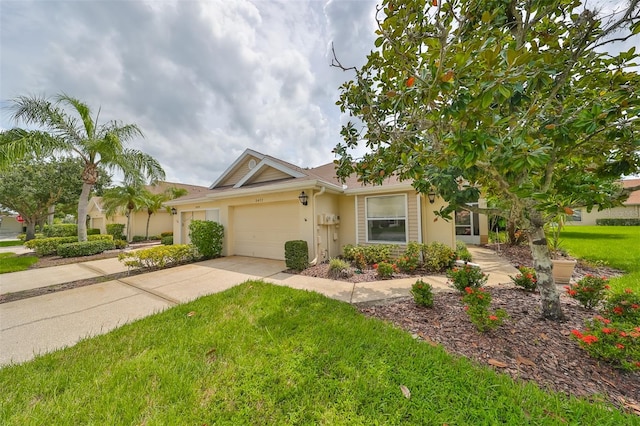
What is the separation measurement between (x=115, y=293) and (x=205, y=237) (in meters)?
4.04

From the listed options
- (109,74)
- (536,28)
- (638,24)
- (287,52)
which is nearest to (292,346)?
(638,24)

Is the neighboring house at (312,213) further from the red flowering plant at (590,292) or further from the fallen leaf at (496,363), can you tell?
the fallen leaf at (496,363)

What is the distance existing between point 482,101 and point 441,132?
1.16m

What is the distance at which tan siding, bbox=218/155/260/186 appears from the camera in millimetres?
11789

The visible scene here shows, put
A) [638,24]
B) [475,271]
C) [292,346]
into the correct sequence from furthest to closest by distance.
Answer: [475,271] → [292,346] → [638,24]

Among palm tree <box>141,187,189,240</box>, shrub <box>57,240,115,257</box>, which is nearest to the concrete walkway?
shrub <box>57,240,115,257</box>

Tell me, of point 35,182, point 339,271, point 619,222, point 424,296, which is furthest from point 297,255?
point 619,222

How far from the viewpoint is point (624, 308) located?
121 inches

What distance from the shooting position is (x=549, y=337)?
3064 mm

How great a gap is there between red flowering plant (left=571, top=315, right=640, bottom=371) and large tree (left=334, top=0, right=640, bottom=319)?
103cm

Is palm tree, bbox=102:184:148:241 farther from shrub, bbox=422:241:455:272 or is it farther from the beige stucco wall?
the beige stucco wall

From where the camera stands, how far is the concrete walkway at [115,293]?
3.59m

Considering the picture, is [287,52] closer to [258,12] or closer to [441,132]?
[258,12]

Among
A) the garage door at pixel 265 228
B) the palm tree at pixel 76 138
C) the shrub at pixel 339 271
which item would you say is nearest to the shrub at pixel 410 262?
the shrub at pixel 339 271
